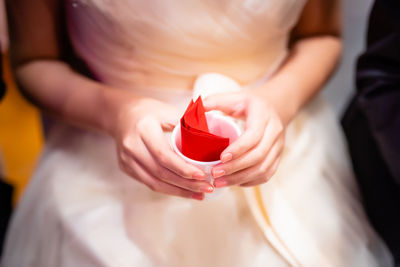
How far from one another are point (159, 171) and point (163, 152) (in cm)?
4

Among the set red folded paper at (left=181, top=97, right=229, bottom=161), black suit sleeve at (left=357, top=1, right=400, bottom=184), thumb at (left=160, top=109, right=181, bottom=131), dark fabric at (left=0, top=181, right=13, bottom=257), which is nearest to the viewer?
A: red folded paper at (left=181, top=97, right=229, bottom=161)

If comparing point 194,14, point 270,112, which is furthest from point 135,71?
point 270,112

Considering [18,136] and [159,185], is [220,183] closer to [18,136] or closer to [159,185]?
[159,185]

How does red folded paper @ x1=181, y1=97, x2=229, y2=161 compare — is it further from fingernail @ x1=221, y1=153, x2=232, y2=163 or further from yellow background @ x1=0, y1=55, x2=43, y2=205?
yellow background @ x1=0, y1=55, x2=43, y2=205

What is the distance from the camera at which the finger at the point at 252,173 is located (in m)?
0.45

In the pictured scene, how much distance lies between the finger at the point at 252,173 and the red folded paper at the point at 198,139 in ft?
0.15

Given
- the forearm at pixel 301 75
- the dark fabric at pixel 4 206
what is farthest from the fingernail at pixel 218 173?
the dark fabric at pixel 4 206

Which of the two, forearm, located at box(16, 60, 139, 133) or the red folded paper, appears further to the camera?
forearm, located at box(16, 60, 139, 133)

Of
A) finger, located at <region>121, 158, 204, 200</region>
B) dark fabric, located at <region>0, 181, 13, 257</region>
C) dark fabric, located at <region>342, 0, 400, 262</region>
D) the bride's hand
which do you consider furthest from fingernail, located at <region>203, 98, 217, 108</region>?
dark fabric, located at <region>0, 181, 13, 257</region>

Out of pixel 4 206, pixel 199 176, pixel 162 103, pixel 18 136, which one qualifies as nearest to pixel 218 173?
pixel 199 176

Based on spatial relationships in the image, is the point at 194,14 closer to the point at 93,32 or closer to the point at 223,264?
the point at 93,32

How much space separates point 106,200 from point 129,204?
0.15ft

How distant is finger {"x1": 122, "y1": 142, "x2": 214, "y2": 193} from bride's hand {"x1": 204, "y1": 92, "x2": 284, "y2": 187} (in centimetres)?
2

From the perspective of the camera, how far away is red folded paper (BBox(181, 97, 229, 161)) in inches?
15.1
